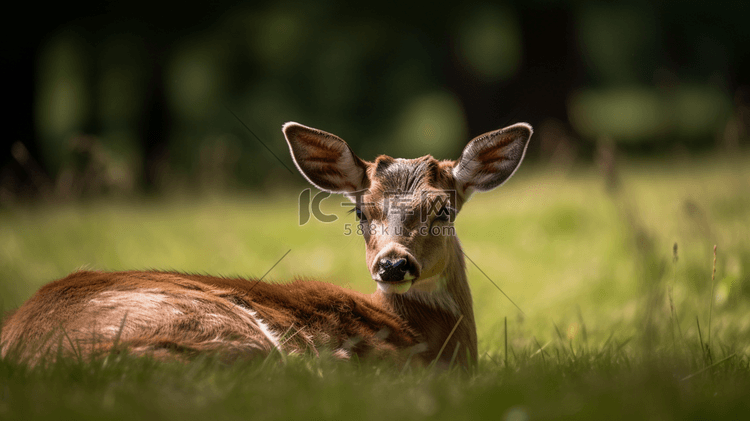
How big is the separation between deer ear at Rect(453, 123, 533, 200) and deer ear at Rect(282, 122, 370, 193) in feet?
2.00

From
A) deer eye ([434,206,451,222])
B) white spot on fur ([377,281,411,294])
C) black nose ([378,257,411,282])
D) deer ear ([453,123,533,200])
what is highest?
deer ear ([453,123,533,200])

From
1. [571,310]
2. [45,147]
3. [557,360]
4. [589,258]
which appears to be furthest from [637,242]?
[45,147]

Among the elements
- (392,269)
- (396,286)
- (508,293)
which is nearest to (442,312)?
(396,286)

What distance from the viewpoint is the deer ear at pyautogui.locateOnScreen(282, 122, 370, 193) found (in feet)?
12.4

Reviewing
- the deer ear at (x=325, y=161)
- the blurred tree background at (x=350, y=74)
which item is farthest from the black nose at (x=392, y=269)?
the blurred tree background at (x=350, y=74)

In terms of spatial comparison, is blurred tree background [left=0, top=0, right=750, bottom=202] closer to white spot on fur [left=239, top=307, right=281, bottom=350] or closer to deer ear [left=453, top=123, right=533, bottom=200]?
deer ear [left=453, top=123, right=533, bottom=200]

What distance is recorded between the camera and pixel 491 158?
154 inches

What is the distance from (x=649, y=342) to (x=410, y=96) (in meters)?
11.9

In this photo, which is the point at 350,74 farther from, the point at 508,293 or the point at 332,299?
the point at 332,299

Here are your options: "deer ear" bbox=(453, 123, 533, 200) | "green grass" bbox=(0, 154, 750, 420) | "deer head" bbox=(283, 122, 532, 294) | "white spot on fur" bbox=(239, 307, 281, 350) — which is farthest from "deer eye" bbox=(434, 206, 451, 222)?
"white spot on fur" bbox=(239, 307, 281, 350)

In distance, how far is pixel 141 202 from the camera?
13.0 metres

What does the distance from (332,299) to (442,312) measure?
0.68 meters

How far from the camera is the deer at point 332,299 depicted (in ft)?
9.31

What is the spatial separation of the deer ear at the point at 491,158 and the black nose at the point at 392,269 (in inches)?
35.7
